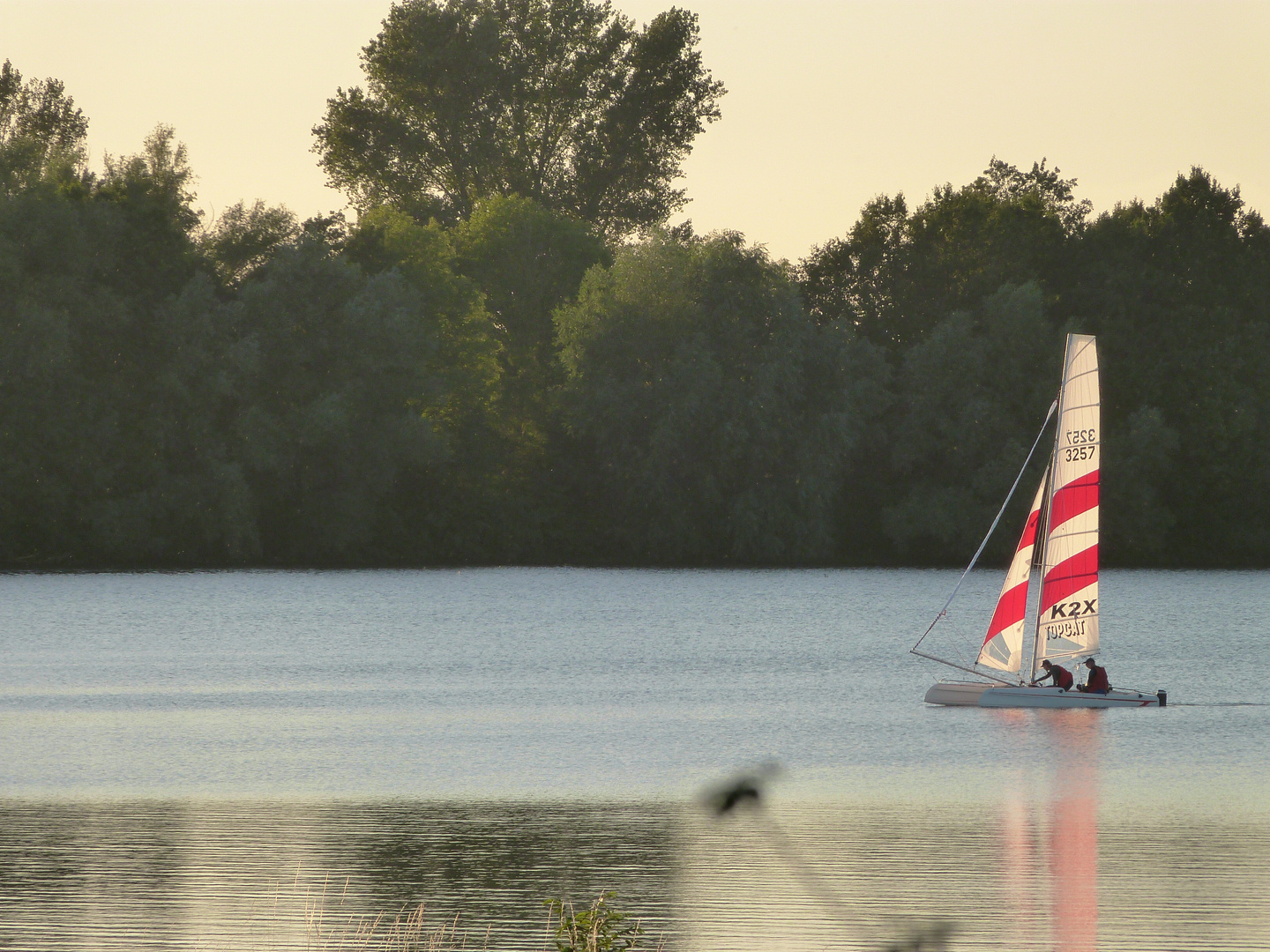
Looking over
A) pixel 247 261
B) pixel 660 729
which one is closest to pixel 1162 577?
pixel 247 261

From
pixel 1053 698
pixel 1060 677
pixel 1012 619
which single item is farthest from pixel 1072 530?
pixel 1053 698

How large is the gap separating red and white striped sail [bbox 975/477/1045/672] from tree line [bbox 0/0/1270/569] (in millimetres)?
49186

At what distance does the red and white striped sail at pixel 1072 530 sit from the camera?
130ft

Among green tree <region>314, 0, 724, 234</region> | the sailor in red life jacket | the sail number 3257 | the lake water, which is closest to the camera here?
the lake water

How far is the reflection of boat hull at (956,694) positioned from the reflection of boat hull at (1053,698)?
0.65 meters

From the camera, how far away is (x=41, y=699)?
39.8 meters

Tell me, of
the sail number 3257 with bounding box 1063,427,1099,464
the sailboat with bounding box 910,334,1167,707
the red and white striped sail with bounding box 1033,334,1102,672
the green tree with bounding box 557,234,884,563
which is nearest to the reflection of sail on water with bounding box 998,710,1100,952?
the sailboat with bounding box 910,334,1167,707

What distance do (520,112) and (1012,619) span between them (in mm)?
80413

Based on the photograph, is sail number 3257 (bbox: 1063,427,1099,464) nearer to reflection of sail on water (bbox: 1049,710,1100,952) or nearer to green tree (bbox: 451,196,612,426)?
reflection of sail on water (bbox: 1049,710,1100,952)

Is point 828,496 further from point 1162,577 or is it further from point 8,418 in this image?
point 8,418

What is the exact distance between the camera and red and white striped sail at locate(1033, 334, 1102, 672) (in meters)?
39.7

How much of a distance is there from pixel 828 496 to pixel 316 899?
72.7m

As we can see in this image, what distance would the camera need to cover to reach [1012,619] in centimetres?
3928

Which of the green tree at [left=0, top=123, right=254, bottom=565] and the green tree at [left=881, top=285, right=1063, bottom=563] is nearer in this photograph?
the green tree at [left=0, top=123, right=254, bottom=565]
